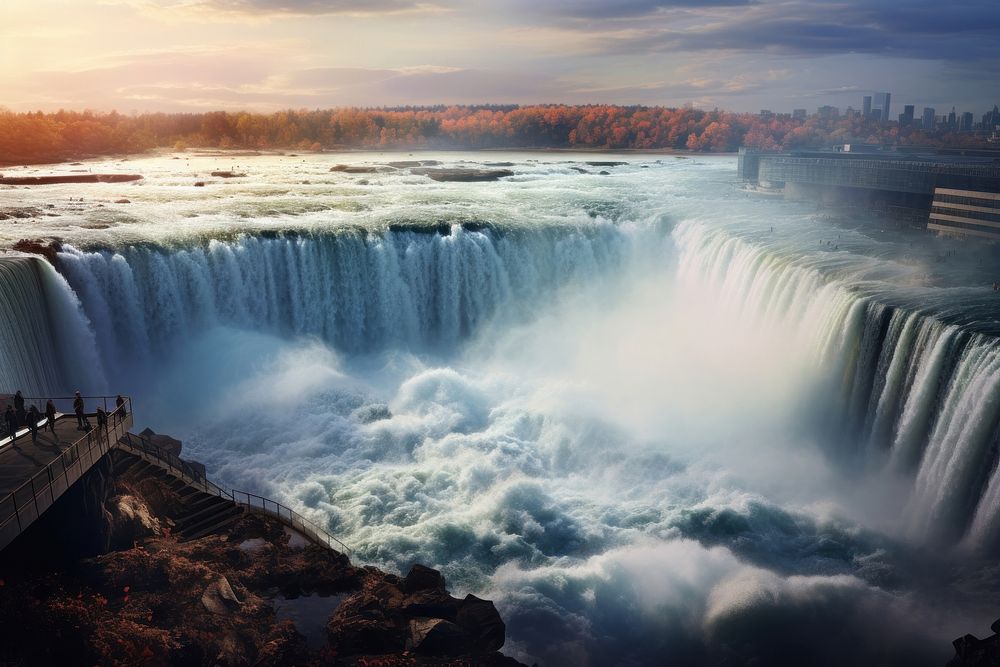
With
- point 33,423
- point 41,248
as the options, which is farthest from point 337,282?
point 33,423

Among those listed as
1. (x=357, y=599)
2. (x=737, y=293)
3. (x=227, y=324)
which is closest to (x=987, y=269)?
(x=737, y=293)

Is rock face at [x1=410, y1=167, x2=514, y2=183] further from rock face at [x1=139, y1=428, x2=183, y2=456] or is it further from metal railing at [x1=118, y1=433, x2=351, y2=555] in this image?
metal railing at [x1=118, y1=433, x2=351, y2=555]

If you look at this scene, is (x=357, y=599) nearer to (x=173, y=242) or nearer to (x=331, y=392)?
(x=331, y=392)

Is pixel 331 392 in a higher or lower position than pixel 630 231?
lower

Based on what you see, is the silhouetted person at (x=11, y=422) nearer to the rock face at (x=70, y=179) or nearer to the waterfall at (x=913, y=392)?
the waterfall at (x=913, y=392)

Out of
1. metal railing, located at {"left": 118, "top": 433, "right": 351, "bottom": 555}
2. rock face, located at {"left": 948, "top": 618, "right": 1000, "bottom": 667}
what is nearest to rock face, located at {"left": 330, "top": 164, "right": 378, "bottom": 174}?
metal railing, located at {"left": 118, "top": 433, "right": 351, "bottom": 555}

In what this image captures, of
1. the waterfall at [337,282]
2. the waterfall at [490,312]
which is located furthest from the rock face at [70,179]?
the waterfall at [337,282]

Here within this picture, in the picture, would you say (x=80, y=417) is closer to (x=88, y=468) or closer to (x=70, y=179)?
(x=88, y=468)
